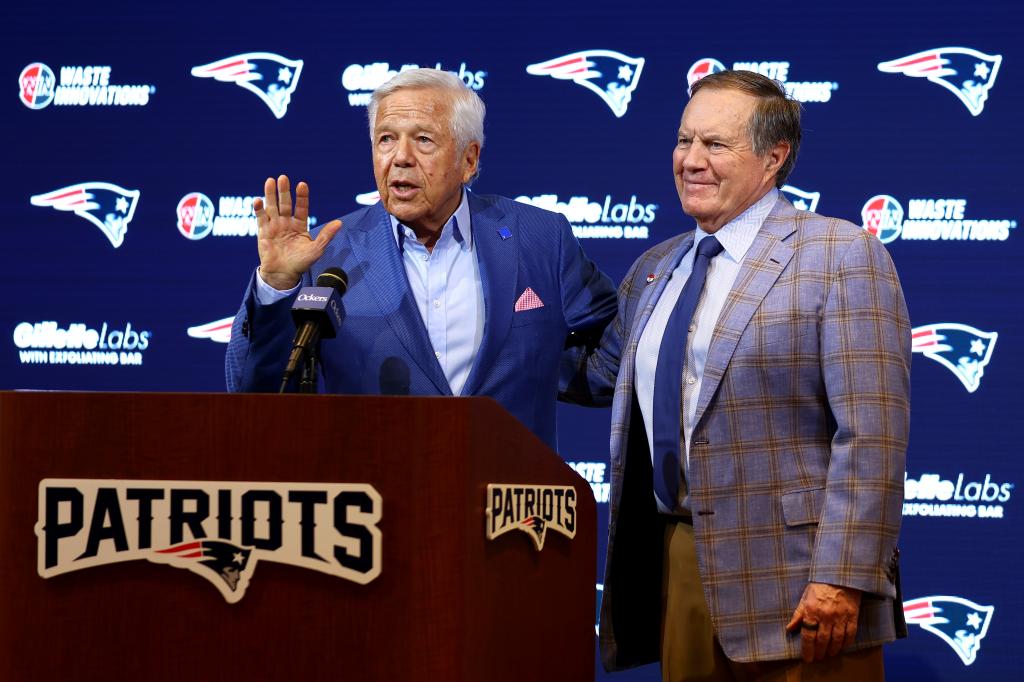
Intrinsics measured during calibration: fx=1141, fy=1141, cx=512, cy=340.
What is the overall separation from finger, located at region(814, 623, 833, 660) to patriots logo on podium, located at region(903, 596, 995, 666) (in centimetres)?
210

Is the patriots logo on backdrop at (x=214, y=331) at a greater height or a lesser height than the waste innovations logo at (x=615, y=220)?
lesser

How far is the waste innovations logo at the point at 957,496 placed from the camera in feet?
13.4

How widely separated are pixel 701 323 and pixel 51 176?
3.16 metres

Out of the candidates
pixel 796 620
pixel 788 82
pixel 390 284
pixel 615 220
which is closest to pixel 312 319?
pixel 390 284

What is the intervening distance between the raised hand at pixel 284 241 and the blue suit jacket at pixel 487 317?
108mm

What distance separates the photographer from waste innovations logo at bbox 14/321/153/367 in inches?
176

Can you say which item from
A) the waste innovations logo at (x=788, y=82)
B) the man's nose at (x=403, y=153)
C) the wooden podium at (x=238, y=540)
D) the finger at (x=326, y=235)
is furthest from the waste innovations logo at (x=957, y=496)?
the wooden podium at (x=238, y=540)

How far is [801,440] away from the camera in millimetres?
2270

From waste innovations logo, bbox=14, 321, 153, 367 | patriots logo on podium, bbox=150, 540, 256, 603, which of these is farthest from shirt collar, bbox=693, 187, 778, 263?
waste innovations logo, bbox=14, 321, 153, 367

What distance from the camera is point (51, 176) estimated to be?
179 inches

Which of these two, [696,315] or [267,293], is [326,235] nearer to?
[267,293]

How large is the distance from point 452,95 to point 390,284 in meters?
0.47

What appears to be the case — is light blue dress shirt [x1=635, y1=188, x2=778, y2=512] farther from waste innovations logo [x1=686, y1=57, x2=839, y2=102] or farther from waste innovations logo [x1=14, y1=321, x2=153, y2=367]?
waste innovations logo [x1=14, y1=321, x2=153, y2=367]

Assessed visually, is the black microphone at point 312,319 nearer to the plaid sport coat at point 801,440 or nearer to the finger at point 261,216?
the finger at point 261,216
